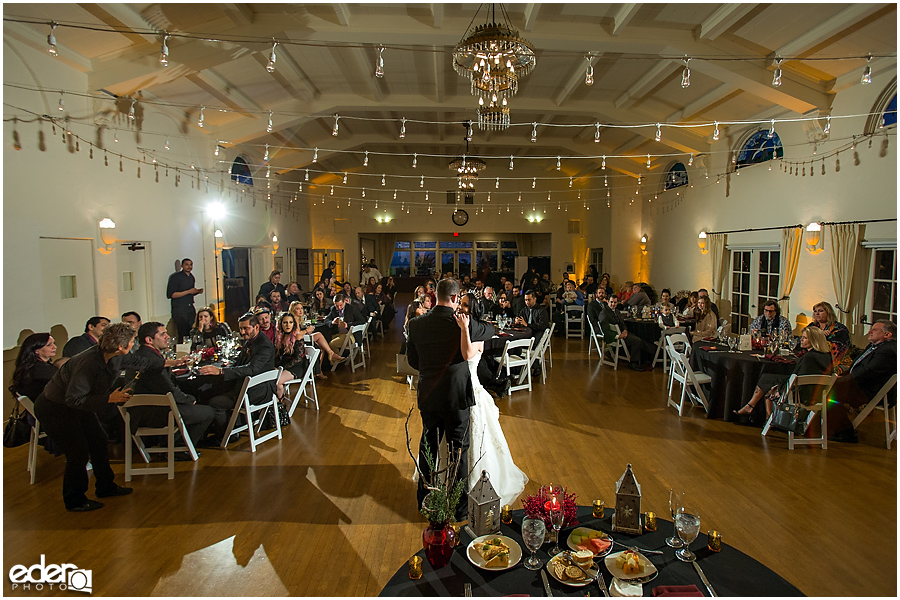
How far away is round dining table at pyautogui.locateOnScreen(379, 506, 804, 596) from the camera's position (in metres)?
1.94

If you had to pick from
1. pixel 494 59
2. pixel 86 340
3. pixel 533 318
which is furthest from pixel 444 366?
pixel 533 318

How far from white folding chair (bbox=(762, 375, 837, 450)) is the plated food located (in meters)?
3.66

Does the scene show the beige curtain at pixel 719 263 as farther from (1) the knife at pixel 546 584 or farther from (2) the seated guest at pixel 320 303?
(1) the knife at pixel 546 584

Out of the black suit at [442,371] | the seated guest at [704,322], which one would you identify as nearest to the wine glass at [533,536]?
the black suit at [442,371]

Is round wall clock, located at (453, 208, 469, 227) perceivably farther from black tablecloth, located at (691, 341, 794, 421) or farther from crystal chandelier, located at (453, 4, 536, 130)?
crystal chandelier, located at (453, 4, 536, 130)

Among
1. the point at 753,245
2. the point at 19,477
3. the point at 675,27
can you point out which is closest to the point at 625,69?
the point at 675,27

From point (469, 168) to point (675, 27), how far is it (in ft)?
18.4

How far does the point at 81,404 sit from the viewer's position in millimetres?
3670

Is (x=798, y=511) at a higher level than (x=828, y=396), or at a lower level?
lower

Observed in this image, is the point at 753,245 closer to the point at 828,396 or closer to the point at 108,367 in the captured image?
the point at 828,396

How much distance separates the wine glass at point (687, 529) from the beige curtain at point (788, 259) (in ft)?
25.3

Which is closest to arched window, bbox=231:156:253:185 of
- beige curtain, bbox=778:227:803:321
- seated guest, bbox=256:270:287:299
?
seated guest, bbox=256:270:287:299

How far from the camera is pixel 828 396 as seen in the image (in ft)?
16.3

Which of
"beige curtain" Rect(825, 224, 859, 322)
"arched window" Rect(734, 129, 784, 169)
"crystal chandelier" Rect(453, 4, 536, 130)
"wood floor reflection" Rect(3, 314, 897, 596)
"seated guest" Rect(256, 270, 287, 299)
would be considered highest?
"arched window" Rect(734, 129, 784, 169)
